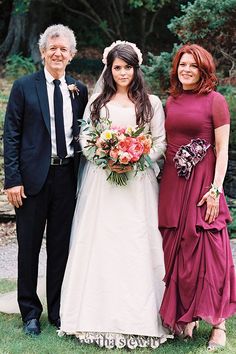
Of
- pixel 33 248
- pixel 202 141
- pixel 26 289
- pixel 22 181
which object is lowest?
pixel 26 289

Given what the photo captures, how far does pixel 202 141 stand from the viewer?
4523 mm

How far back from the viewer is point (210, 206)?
451 centimetres

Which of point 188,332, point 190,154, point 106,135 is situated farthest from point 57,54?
point 188,332

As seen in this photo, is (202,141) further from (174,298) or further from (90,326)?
(90,326)

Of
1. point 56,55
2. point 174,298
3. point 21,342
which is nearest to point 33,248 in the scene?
point 21,342

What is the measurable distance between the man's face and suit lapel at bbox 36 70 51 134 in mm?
103

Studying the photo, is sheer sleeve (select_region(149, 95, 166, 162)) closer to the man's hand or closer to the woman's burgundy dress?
the woman's burgundy dress

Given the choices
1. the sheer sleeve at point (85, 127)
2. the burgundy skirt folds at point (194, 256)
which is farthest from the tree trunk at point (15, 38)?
the burgundy skirt folds at point (194, 256)

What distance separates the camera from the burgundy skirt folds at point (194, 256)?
14.7 ft

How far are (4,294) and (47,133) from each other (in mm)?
1994

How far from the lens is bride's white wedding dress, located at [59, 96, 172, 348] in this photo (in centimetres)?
465

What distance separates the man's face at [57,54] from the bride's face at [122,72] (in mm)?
Answer: 356

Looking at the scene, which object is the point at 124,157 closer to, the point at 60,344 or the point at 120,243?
the point at 120,243

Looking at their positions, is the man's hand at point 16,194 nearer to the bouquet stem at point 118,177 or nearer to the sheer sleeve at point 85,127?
the sheer sleeve at point 85,127
